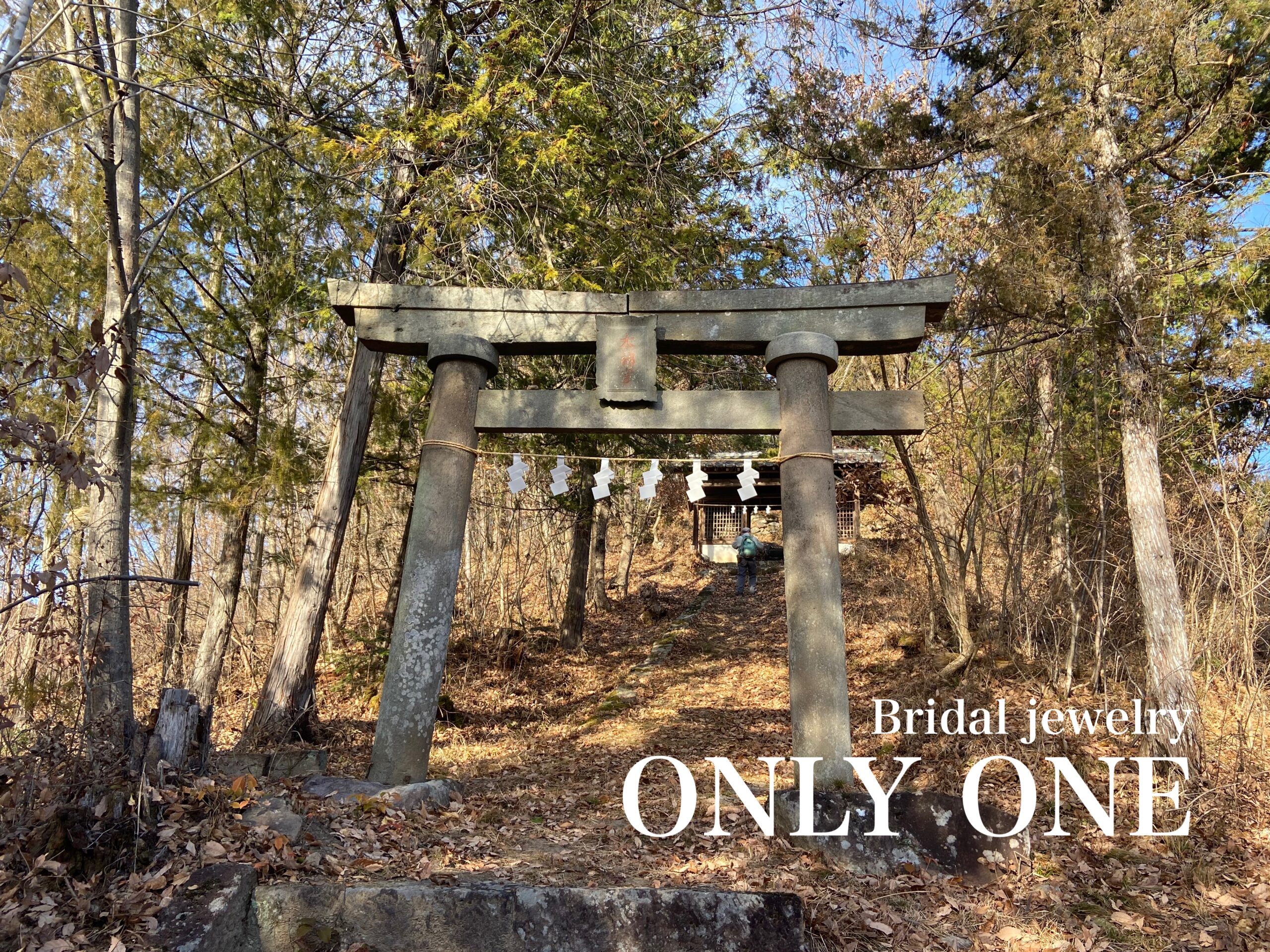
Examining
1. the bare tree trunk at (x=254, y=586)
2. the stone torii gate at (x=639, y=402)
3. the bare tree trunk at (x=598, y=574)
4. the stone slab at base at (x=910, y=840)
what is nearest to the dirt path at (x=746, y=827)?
the stone slab at base at (x=910, y=840)

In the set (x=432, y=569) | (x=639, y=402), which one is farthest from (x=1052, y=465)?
(x=432, y=569)

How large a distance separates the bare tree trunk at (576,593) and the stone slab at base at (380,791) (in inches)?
304

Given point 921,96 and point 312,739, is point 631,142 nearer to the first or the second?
point 921,96

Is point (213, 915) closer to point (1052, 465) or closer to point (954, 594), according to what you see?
point (954, 594)

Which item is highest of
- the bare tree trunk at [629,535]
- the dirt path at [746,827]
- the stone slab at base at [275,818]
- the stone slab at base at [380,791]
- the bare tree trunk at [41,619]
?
the bare tree trunk at [629,535]

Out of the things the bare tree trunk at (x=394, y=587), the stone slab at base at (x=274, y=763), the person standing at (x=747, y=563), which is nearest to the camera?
the stone slab at base at (x=274, y=763)

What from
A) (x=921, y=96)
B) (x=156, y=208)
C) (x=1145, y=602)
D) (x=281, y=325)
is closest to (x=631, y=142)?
(x=921, y=96)

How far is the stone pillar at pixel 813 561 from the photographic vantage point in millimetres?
5680

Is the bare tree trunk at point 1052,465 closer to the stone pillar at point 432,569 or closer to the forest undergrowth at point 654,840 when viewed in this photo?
the forest undergrowth at point 654,840

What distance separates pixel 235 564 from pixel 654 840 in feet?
23.7

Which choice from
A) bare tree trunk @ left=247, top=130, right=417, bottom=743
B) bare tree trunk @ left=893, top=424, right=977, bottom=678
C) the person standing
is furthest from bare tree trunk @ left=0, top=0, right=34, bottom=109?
the person standing

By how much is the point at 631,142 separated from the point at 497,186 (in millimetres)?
1887

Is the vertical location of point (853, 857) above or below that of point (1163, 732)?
below

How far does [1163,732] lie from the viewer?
22.5ft
